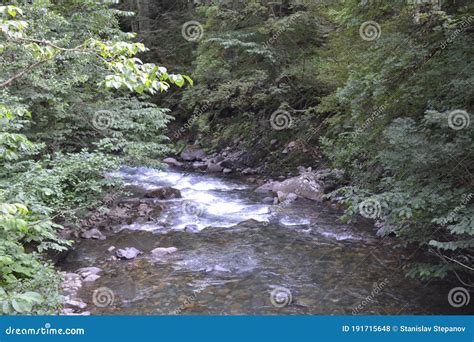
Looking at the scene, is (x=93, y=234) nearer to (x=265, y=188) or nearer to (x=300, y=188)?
(x=265, y=188)

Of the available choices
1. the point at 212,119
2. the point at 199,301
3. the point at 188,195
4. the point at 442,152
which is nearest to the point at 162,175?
the point at 188,195

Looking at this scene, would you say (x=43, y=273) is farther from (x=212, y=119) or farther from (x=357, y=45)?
(x=212, y=119)

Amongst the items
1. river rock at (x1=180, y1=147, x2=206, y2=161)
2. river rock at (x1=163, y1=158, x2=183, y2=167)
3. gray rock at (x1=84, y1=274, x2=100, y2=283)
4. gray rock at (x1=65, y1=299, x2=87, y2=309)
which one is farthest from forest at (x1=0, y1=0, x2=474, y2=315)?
river rock at (x1=180, y1=147, x2=206, y2=161)

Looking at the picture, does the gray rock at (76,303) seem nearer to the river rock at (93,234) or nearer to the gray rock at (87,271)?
the gray rock at (87,271)

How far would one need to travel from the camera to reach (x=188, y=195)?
42.6ft

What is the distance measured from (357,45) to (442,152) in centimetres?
569

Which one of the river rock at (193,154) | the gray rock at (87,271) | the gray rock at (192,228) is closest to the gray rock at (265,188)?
the gray rock at (192,228)

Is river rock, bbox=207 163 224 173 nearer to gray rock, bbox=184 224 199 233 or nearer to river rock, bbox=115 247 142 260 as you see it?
gray rock, bbox=184 224 199 233

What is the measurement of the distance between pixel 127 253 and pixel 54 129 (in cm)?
411

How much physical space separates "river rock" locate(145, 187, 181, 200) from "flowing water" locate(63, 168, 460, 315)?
962 mm

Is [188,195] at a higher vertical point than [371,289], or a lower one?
lower

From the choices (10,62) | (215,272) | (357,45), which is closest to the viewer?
(215,272)

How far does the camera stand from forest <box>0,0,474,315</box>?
5.29m

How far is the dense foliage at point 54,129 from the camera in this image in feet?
12.4
